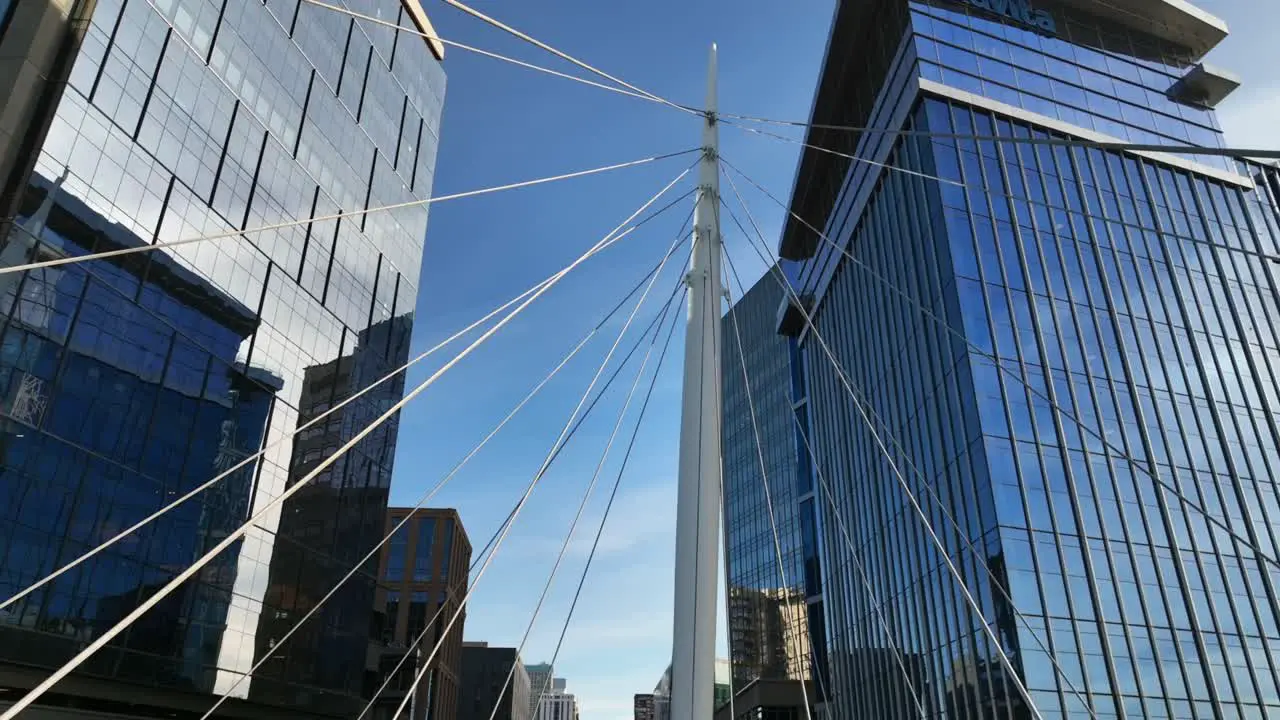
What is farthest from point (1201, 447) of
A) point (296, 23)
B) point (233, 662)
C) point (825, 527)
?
point (296, 23)

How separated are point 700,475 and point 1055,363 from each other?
31.2m

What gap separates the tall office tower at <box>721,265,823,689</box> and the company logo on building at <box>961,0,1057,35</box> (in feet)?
127

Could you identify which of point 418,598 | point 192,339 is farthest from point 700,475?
point 418,598

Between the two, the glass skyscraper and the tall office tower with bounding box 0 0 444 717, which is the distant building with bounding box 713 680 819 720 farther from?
the tall office tower with bounding box 0 0 444 717

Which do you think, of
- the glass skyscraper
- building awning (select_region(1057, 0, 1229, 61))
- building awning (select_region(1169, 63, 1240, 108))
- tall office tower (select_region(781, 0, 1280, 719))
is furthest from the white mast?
the glass skyscraper

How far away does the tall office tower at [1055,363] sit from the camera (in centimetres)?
3294

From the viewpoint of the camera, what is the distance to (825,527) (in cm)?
6291

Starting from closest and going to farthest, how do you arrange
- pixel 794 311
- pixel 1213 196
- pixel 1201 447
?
pixel 1201 447 < pixel 1213 196 < pixel 794 311

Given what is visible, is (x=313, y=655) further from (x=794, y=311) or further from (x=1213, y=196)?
(x=1213, y=196)

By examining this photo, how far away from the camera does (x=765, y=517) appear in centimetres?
8969

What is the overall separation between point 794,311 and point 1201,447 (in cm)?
3878

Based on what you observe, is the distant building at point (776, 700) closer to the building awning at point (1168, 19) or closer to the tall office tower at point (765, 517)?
the tall office tower at point (765, 517)

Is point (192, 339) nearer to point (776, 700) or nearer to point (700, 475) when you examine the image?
point (700, 475)

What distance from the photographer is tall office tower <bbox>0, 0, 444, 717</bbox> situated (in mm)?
33344
